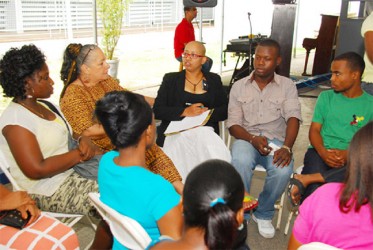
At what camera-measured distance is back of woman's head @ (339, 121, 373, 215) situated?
1.40m

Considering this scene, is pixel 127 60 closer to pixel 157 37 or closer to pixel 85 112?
pixel 157 37

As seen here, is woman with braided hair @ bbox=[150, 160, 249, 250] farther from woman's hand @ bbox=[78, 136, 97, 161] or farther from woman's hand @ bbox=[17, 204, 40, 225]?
woman's hand @ bbox=[78, 136, 97, 161]

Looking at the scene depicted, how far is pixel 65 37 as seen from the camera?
9023 mm

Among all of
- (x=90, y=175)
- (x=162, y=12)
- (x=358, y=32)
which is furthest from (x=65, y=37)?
(x=90, y=175)

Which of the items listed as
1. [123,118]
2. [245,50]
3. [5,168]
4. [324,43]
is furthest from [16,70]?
[324,43]

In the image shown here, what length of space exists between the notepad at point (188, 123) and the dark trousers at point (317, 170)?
766 millimetres

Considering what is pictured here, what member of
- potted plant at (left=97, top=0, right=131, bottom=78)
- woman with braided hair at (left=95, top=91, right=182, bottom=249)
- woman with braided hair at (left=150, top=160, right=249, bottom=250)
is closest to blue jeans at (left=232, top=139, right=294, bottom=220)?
woman with braided hair at (left=95, top=91, right=182, bottom=249)

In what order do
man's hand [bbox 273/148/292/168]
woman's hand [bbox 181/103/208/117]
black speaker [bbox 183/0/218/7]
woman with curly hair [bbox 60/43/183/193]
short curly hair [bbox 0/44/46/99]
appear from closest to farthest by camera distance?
short curly hair [bbox 0/44/46/99] → woman with curly hair [bbox 60/43/183/193] → man's hand [bbox 273/148/292/168] → woman's hand [bbox 181/103/208/117] → black speaker [bbox 183/0/218/7]

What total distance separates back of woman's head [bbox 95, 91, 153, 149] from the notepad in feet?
3.93

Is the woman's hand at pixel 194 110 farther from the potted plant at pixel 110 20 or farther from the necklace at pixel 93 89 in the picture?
the potted plant at pixel 110 20

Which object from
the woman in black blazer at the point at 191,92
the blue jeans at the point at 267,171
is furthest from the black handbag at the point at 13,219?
the blue jeans at the point at 267,171

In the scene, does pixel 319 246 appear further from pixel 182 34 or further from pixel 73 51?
pixel 182 34

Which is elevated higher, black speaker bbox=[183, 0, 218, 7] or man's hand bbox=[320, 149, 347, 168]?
black speaker bbox=[183, 0, 218, 7]

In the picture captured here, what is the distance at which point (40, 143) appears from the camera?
7.20ft
